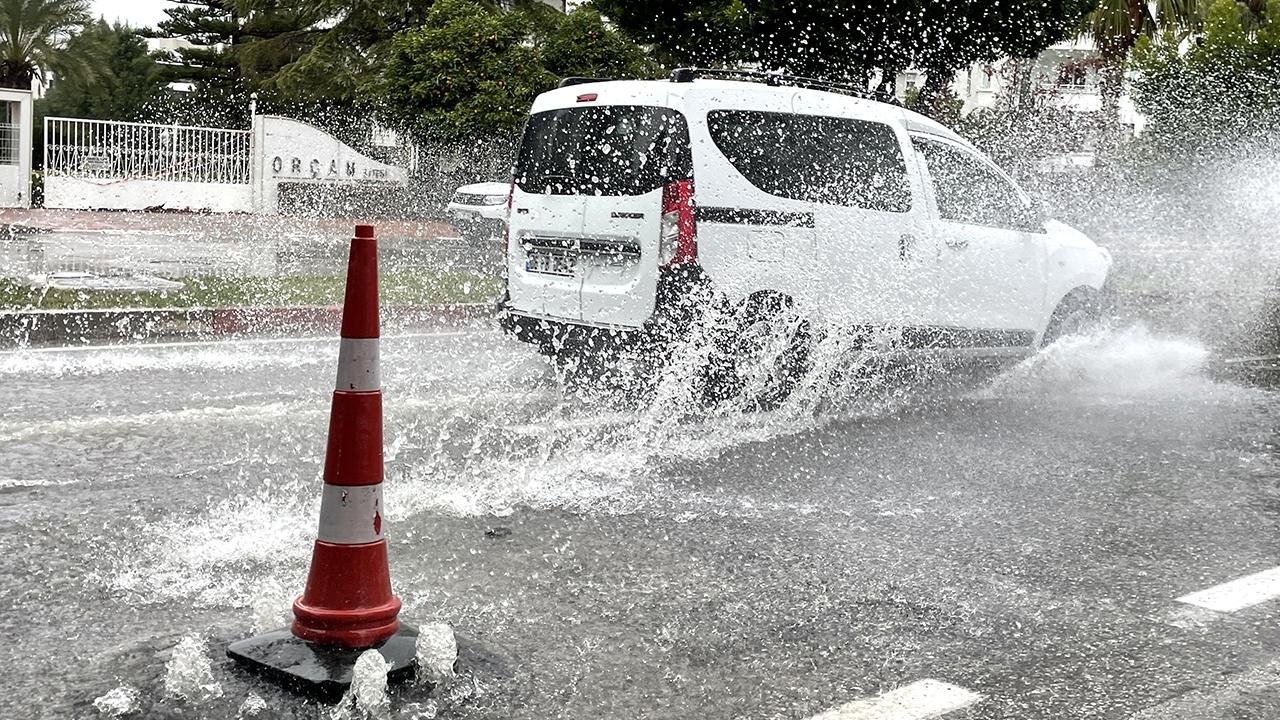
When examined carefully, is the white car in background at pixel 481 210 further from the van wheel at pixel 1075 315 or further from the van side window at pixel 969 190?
the van side window at pixel 969 190

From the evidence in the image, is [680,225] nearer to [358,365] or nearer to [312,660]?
[358,365]

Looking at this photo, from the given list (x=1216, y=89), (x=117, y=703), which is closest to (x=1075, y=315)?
(x=117, y=703)

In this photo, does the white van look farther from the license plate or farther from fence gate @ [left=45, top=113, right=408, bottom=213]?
fence gate @ [left=45, top=113, right=408, bottom=213]

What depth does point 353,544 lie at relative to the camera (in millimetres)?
3742

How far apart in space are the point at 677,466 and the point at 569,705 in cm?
295

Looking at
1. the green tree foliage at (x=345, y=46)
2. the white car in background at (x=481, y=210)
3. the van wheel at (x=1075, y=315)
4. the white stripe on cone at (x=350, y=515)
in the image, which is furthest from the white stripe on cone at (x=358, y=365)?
the green tree foliage at (x=345, y=46)

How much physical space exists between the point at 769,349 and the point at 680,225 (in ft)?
2.93

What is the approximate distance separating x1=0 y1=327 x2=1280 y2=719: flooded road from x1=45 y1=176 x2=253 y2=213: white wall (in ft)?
60.9

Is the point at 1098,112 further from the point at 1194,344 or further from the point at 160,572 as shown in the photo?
the point at 160,572

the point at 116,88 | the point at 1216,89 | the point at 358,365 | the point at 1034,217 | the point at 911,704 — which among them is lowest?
the point at 911,704

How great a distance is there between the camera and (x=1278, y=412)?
8.85 metres

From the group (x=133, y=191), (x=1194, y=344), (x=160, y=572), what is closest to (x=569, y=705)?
(x=160, y=572)

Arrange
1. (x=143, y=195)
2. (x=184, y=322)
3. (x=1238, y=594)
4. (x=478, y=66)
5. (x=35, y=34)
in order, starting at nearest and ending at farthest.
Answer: (x=1238, y=594), (x=184, y=322), (x=143, y=195), (x=478, y=66), (x=35, y=34)

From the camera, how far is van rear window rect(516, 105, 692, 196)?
7664mm
